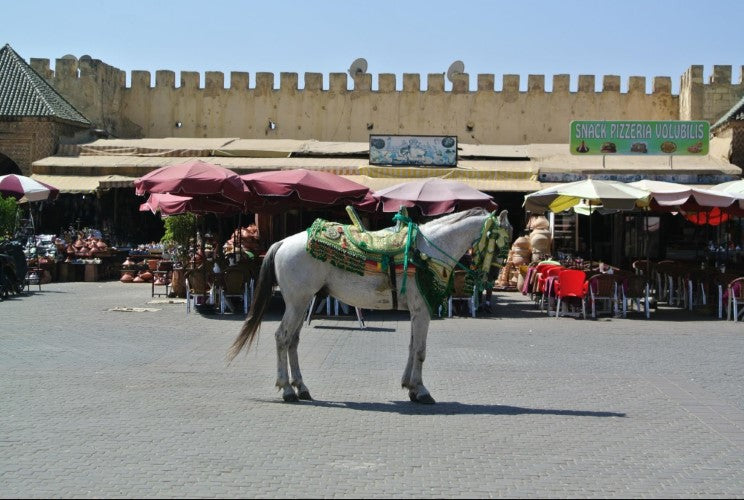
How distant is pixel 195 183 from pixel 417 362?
800 cm

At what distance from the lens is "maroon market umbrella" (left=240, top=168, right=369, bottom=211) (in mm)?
16219

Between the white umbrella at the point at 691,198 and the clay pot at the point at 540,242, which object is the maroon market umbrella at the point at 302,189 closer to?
the white umbrella at the point at 691,198

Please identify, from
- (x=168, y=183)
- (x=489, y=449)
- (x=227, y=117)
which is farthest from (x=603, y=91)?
(x=489, y=449)

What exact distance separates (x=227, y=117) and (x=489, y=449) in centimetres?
2885

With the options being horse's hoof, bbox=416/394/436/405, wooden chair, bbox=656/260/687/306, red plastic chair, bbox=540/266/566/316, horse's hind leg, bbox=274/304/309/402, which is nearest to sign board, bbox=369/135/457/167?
wooden chair, bbox=656/260/687/306

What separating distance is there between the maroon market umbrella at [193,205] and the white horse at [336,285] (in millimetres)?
8232

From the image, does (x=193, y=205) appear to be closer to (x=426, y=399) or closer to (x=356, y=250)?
(x=356, y=250)

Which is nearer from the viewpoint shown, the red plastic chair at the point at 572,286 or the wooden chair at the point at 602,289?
the red plastic chair at the point at 572,286

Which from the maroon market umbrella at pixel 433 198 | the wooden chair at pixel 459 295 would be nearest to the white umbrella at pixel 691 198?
the maroon market umbrella at pixel 433 198

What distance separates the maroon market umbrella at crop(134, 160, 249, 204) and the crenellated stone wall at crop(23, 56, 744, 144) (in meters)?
18.5

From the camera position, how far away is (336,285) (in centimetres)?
924

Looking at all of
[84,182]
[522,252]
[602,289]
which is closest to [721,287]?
[602,289]

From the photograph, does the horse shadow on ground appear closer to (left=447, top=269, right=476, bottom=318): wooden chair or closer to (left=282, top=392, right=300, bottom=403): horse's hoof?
(left=282, top=392, right=300, bottom=403): horse's hoof

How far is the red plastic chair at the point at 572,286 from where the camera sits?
55.4 ft
